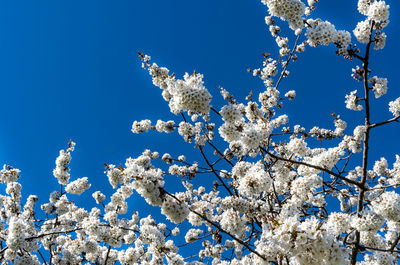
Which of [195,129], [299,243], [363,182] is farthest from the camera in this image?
[195,129]

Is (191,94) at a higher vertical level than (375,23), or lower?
lower

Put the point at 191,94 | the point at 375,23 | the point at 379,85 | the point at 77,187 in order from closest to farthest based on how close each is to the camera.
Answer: the point at 191,94, the point at 375,23, the point at 379,85, the point at 77,187

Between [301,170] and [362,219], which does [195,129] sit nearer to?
[301,170]

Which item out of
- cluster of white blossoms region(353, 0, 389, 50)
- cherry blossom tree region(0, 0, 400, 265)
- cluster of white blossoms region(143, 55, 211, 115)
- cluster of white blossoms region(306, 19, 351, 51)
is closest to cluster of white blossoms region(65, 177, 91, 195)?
cherry blossom tree region(0, 0, 400, 265)

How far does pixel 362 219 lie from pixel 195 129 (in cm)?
481

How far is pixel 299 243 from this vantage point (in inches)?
138

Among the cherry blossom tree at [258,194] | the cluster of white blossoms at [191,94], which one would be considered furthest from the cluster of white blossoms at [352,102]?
the cluster of white blossoms at [191,94]

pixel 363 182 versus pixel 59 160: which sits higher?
pixel 59 160

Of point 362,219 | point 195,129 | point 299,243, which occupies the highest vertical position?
point 195,129

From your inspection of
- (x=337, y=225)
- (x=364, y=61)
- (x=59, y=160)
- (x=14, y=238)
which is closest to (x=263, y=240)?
(x=337, y=225)

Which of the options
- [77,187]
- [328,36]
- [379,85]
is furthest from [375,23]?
[77,187]

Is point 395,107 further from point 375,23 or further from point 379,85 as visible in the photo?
point 375,23

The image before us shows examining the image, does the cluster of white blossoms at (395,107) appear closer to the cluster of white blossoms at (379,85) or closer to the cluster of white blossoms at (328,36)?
the cluster of white blossoms at (379,85)

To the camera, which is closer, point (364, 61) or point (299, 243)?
point (299, 243)
